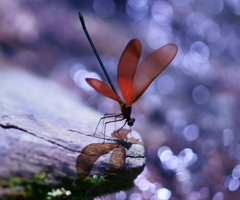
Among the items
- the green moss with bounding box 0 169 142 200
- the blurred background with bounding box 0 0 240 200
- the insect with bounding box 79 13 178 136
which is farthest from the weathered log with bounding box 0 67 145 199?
the blurred background with bounding box 0 0 240 200

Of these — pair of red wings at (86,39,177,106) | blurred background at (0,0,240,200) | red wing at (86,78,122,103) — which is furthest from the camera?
blurred background at (0,0,240,200)

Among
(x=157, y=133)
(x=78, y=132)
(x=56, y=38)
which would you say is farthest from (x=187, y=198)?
(x=56, y=38)

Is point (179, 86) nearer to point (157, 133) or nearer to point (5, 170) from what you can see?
point (157, 133)

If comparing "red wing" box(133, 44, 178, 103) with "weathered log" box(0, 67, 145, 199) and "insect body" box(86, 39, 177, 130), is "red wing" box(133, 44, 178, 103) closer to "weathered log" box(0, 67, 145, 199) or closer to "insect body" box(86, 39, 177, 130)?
"insect body" box(86, 39, 177, 130)

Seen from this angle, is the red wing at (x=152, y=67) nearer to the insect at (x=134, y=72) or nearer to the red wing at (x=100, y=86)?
the insect at (x=134, y=72)

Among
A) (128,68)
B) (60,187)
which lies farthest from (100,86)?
(60,187)

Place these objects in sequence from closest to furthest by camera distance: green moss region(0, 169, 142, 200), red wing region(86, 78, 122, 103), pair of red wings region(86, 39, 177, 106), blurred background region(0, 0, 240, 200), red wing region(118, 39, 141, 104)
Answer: green moss region(0, 169, 142, 200) < red wing region(86, 78, 122, 103) < pair of red wings region(86, 39, 177, 106) < red wing region(118, 39, 141, 104) < blurred background region(0, 0, 240, 200)
